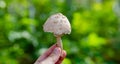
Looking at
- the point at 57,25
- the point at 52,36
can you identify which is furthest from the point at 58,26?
the point at 52,36

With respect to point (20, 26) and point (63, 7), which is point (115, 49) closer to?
point (63, 7)

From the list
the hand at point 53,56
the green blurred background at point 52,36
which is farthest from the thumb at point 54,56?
the green blurred background at point 52,36

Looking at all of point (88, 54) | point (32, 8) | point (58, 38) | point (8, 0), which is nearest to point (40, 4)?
point (32, 8)

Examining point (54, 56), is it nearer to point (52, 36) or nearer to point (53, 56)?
point (53, 56)

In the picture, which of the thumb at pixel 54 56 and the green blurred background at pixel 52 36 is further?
the green blurred background at pixel 52 36

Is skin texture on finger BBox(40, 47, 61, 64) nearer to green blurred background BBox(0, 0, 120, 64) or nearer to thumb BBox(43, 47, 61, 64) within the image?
thumb BBox(43, 47, 61, 64)

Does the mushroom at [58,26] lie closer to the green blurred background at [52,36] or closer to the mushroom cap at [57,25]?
the mushroom cap at [57,25]
